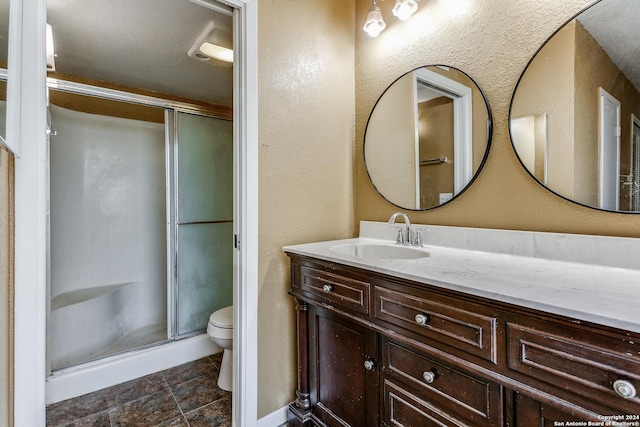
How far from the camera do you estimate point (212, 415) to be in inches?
66.3

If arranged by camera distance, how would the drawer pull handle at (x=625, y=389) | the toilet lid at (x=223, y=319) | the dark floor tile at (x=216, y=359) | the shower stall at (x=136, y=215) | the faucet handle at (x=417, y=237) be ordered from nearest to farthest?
1. the drawer pull handle at (x=625, y=389)
2. the faucet handle at (x=417, y=237)
3. the toilet lid at (x=223, y=319)
4. the dark floor tile at (x=216, y=359)
5. the shower stall at (x=136, y=215)

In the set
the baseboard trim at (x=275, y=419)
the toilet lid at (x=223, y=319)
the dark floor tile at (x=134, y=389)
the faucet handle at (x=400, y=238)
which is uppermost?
the faucet handle at (x=400, y=238)

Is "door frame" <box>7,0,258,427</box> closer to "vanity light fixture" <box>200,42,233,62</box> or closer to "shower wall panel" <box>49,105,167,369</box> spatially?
"vanity light fixture" <box>200,42,233,62</box>

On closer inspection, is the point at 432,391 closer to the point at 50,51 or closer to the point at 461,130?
the point at 461,130

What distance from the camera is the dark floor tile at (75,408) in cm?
165

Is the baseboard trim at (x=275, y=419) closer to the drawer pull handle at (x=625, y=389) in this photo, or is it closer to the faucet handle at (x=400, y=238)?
the faucet handle at (x=400, y=238)

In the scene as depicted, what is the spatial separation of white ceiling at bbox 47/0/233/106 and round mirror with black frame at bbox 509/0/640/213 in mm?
1585

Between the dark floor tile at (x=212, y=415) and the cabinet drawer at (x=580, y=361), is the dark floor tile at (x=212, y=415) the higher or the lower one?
the lower one

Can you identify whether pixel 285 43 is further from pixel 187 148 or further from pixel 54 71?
pixel 54 71

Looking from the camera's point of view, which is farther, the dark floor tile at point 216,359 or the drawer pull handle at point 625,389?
the dark floor tile at point 216,359

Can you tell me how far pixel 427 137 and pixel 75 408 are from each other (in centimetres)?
242

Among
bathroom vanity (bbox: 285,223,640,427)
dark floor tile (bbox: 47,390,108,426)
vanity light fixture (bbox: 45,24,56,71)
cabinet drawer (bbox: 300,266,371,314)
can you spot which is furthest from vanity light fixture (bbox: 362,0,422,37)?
dark floor tile (bbox: 47,390,108,426)

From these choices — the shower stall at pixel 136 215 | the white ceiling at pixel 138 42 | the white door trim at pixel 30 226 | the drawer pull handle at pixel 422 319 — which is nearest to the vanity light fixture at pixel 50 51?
the white ceiling at pixel 138 42

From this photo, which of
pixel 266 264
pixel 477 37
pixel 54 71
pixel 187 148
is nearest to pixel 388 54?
pixel 477 37
